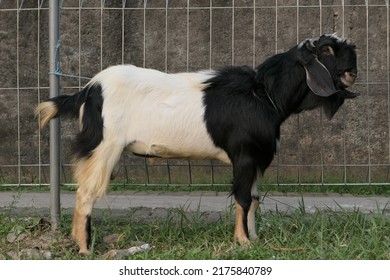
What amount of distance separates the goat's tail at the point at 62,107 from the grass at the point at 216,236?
0.93 m

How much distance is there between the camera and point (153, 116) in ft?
15.7

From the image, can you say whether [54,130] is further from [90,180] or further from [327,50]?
[327,50]

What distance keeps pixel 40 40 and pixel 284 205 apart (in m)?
3.95

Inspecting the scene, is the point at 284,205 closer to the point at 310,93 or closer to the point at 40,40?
the point at 310,93

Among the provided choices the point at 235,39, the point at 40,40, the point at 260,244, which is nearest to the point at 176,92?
the point at 260,244

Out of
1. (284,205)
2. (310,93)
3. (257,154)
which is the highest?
(310,93)

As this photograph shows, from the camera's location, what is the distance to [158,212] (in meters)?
6.21

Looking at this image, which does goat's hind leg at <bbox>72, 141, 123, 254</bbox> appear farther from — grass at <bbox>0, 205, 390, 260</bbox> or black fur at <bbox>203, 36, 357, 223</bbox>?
black fur at <bbox>203, 36, 357, 223</bbox>

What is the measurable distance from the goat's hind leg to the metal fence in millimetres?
3190

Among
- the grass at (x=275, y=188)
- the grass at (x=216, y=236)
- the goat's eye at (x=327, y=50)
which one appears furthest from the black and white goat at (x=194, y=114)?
the grass at (x=275, y=188)

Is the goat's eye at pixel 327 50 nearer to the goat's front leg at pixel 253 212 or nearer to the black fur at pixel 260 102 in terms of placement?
the black fur at pixel 260 102

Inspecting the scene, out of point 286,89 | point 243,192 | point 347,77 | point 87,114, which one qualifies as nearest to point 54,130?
point 87,114

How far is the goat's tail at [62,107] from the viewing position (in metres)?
4.94

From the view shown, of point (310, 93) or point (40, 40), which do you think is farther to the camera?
point (40, 40)
